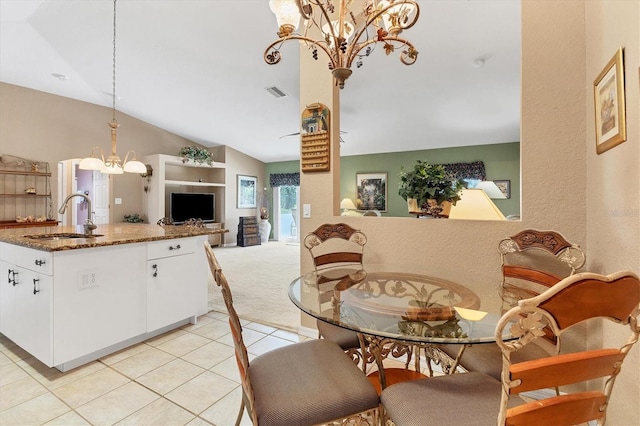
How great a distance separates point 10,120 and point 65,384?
5.59m

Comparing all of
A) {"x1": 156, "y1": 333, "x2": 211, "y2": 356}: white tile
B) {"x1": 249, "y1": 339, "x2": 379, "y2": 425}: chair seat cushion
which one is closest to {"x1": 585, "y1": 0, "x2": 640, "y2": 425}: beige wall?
{"x1": 249, "y1": 339, "x2": 379, "y2": 425}: chair seat cushion

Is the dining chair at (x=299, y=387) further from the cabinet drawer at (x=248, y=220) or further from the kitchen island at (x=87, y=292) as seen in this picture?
the cabinet drawer at (x=248, y=220)

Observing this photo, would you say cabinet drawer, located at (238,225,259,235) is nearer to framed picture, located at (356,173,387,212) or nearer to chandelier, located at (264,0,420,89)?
framed picture, located at (356,173,387,212)

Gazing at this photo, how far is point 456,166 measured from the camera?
653cm

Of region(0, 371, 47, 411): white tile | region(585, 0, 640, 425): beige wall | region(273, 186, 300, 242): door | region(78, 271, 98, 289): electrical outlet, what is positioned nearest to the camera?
region(585, 0, 640, 425): beige wall

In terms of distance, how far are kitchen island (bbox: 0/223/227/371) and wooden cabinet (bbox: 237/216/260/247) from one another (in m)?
5.37

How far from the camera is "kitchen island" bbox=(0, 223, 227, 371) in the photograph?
1962 millimetres

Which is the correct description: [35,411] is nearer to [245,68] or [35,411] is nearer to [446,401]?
[446,401]

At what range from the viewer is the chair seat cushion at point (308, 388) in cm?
104

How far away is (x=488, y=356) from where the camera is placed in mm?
1343

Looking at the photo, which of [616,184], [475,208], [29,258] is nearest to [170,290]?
[29,258]

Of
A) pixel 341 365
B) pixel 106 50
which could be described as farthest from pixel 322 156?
pixel 106 50

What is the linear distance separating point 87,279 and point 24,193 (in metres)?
4.95

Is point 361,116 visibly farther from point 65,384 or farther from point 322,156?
point 65,384
